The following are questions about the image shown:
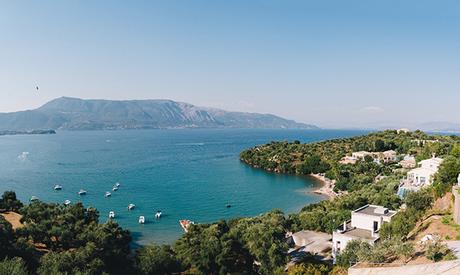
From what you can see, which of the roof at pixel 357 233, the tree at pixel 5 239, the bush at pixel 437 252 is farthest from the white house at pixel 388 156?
the tree at pixel 5 239

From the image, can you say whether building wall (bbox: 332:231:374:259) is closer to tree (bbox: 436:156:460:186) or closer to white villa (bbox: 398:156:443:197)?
tree (bbox: 436:156:460:186)

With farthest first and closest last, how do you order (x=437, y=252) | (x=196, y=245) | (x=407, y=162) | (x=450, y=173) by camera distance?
(x=407, y=162) → (x=450, y=173) → (x=196, y=245) → (x=437, y=252)

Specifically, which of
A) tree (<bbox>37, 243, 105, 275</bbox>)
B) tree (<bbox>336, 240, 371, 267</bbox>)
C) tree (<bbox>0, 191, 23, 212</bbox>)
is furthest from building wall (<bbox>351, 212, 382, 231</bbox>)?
tree (<bbox>0, 191, 23, 212</bbox>)

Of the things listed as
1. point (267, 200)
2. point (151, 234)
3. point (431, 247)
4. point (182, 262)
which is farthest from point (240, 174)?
point (431, 247)

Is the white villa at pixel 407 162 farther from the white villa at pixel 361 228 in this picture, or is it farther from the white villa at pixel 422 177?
the white villa at pixel 361 228

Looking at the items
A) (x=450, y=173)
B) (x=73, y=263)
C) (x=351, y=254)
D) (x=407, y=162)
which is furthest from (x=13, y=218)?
A: (x=407, y=162)

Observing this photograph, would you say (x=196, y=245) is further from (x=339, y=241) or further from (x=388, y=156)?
(x=388, y=156)

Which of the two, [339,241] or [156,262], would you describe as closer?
[156,262]
